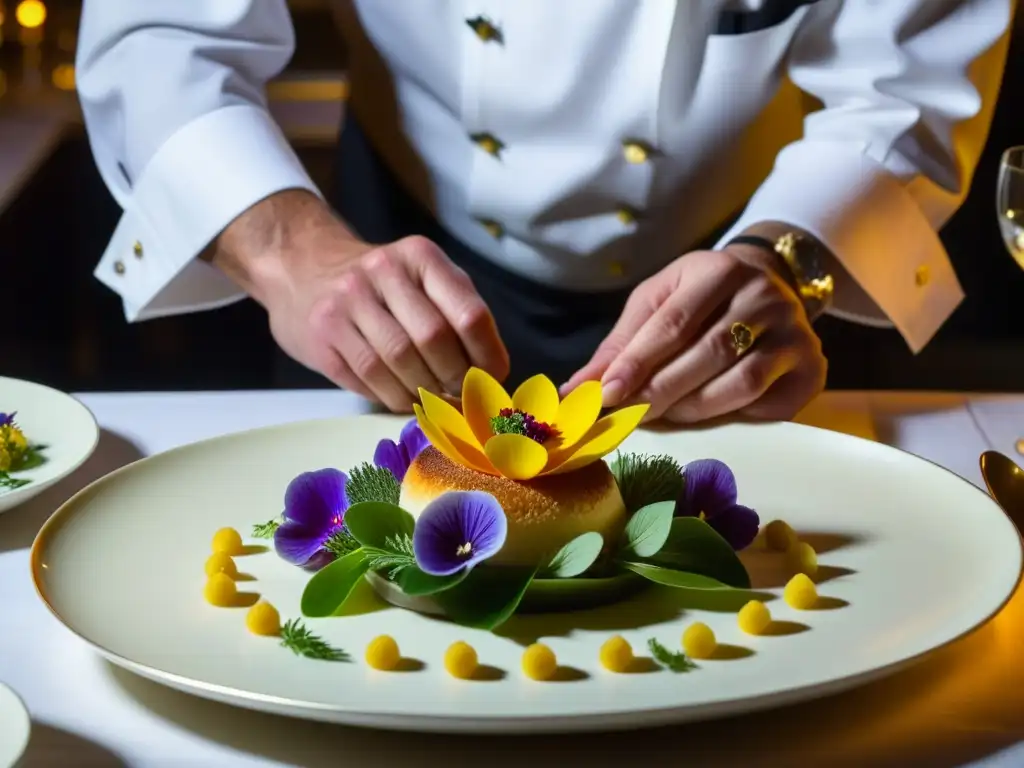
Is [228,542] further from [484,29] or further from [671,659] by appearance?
[484,29]

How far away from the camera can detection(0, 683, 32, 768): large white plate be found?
A: 20.9 inches

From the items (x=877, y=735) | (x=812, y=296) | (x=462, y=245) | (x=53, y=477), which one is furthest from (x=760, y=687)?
(x=462, y=245)

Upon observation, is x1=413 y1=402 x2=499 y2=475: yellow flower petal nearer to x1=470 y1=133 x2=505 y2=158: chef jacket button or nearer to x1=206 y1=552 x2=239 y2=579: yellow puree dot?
x1=206 y1=552 x2=239 y2=579: yellow puree dot

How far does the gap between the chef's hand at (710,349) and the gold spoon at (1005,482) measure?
→ 7.1 inches

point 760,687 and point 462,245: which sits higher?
point 760,687

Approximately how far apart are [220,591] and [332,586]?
2.3 inches

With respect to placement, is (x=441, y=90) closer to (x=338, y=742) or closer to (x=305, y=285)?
(x=305, y=285)

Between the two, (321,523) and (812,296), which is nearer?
(321,523)

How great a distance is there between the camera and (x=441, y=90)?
133 cm

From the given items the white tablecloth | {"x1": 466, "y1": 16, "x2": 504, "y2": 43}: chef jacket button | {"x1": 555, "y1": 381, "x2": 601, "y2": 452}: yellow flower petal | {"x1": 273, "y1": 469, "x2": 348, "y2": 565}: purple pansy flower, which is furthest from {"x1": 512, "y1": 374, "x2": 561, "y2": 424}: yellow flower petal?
{"x1": 466, "y1": 16, "x2": 504, "y2": 43}: chef jacket button

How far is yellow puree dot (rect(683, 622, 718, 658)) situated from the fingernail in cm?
33

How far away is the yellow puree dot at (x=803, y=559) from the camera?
0.74 meters

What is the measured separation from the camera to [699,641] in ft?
2.09

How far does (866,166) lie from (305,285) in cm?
47
